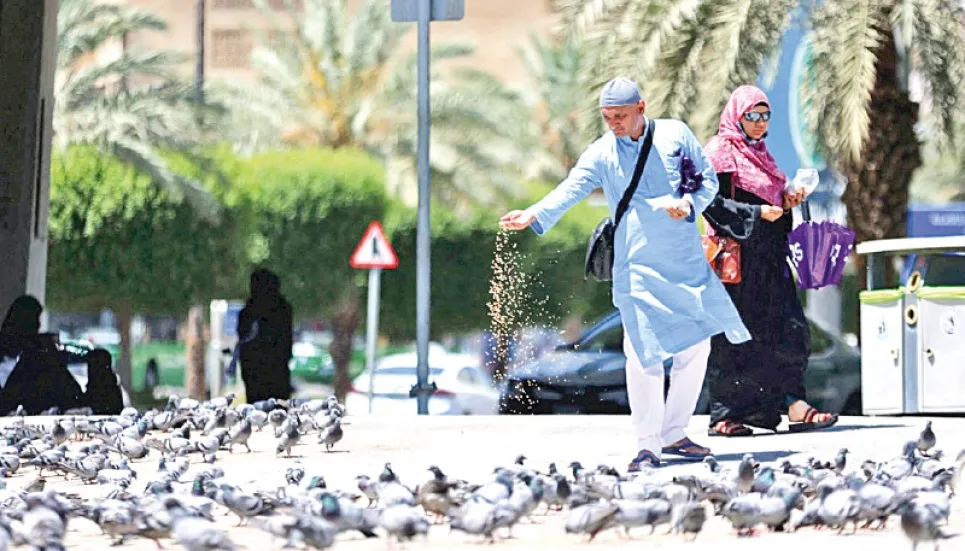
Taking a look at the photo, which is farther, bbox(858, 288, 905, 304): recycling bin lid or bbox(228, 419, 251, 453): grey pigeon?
bbox(858, 288, 905, 304): recycling bin lid

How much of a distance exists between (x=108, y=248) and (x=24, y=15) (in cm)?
2829

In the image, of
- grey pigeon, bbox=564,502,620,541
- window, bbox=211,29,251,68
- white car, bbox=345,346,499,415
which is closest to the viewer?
grey pigeon, bbox=564,502,620,541

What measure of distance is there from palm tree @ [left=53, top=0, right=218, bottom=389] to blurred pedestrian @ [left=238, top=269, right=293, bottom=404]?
21.3 meters

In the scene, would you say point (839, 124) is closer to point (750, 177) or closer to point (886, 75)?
point (886, 75)

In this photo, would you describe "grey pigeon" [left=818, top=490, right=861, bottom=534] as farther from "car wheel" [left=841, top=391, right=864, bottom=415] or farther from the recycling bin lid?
"car wheel" [left=841, top=391, right=864, bottom=415]

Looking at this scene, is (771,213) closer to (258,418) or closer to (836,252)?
(836,252)

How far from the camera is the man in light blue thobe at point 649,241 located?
8.07m

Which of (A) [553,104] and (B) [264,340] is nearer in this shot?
(B) [264,340]

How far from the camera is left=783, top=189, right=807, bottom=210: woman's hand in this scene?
31.4 ft

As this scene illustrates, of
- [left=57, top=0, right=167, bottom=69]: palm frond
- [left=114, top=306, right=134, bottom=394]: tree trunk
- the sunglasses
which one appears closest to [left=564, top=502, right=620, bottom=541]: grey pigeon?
the sunglasses

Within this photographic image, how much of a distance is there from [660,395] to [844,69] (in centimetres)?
1064

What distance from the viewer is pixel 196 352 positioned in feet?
155

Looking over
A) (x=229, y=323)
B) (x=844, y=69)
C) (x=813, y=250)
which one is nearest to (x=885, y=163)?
(x=844, y=69)

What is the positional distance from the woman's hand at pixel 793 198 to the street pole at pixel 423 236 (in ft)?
13.1
